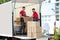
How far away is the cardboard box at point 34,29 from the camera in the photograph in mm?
4395

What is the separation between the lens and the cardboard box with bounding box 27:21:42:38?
4395 millimetres

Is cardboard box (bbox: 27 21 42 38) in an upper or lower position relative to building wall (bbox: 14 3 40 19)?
lower

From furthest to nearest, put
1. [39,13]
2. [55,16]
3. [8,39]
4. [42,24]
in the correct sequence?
[8,39]
[39,13]
[42,24]
[55,16]

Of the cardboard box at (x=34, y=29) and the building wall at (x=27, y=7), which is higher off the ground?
the building wall at (x=27, y=7)

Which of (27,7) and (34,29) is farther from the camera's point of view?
(27,7)

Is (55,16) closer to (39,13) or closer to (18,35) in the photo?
(39,13)

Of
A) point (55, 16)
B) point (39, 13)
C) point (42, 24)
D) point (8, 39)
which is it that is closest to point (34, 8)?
point (39, 13)

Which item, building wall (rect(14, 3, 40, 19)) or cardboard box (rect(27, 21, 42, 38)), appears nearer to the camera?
cardboard box (rect(27, 21, 42, 38))

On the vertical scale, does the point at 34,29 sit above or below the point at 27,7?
below

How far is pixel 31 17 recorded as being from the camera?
16.2 ft

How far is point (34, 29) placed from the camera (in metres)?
4.40

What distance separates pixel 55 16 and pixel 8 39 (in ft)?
6.08

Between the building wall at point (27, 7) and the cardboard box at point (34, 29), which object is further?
the building wall at point (27, 7)

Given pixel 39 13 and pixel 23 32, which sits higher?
pixel 39 13
